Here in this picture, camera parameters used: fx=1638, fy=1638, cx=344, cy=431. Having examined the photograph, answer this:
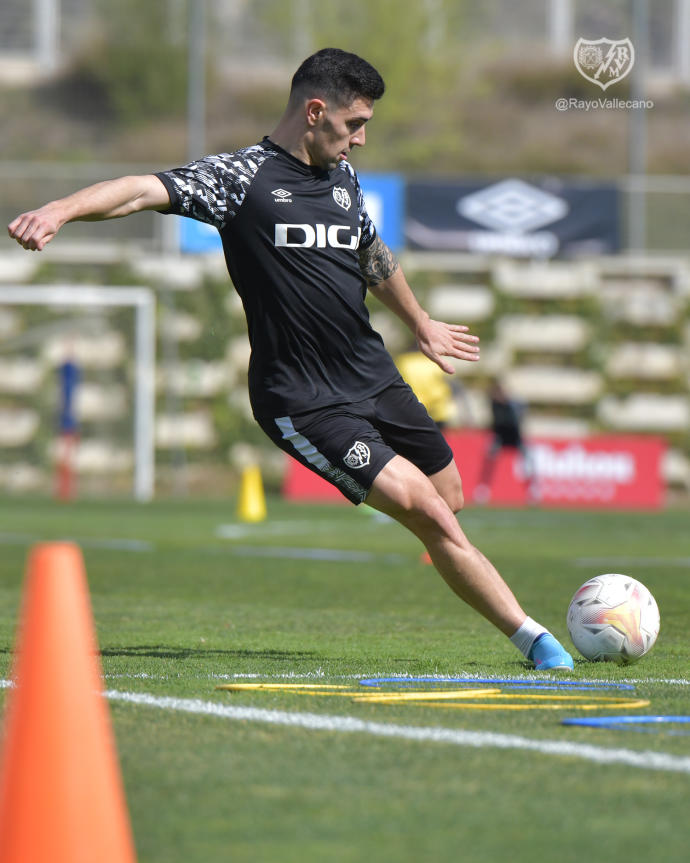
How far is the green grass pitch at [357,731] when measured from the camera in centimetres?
340

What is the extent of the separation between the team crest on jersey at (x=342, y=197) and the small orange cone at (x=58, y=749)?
3.23 metres

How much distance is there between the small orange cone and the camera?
2.91 metres

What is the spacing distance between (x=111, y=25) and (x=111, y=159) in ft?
12.9

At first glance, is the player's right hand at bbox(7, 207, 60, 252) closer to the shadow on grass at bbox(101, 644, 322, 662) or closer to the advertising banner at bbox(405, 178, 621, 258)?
the shadow on grass at bbox(101, 644, 322, 662)

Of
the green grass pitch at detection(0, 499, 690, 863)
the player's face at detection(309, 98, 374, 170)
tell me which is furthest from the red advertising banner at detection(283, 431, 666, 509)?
the player's face at detection(309, 98, 374, 170)

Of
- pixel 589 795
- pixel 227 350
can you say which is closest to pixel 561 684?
pixel 589 795

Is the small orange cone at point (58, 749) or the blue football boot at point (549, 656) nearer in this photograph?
the small orange cone at point (58, 749)

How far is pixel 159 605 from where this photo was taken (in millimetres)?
9219

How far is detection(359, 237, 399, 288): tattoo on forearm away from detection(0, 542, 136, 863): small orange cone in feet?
11.2

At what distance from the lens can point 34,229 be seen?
5.29m

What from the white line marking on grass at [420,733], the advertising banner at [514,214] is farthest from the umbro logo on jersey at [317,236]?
the advertising banner at [514,214]

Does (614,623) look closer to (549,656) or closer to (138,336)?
(549,656)

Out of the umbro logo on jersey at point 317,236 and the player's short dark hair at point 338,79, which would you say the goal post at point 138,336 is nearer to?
the umbro logo on jersey at point 317,236

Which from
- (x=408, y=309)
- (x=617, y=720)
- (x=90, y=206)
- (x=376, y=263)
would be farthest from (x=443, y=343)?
(x=617, y=720)
